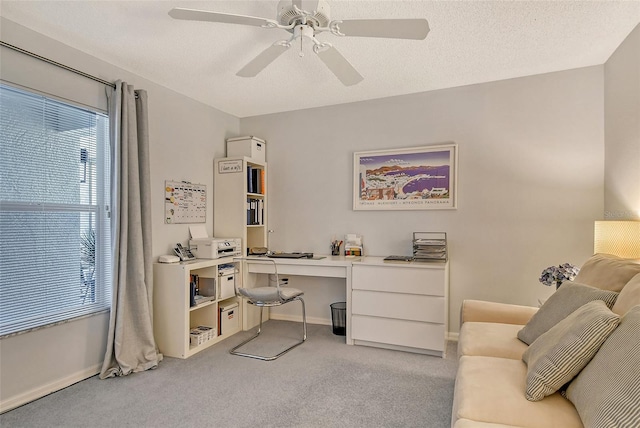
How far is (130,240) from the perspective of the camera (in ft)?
8.92

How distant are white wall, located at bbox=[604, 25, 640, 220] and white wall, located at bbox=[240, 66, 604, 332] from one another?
0.11 metres

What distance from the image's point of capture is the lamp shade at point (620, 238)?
→ 2.08 m

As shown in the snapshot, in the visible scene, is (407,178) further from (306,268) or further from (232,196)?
(232,196)

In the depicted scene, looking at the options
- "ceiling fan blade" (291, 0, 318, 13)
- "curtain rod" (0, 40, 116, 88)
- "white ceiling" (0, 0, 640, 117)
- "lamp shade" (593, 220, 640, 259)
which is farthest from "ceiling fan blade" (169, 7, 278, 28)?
"lamp shade" (593, 220, 640, 259)

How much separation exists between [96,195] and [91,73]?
A: 91 centimetres

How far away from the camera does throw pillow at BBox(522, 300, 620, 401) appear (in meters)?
1.25

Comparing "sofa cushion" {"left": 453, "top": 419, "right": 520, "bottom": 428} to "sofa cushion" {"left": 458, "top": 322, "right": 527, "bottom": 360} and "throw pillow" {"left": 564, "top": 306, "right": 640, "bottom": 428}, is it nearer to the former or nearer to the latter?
"throw pillow" {"left": 564, "top": 306, "right": 640, "bottom": 428}

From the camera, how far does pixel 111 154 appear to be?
266 centimetres

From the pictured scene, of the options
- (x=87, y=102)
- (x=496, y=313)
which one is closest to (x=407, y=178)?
(x=496, y=313)

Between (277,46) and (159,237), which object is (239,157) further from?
(277,46)

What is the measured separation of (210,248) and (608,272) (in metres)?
2.89

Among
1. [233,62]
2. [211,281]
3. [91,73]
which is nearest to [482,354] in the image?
[211,281]

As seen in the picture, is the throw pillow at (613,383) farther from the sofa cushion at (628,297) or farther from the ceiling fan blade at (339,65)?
the ceiling fan blade at (339,65)

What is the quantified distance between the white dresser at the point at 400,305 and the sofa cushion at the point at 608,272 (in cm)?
105
